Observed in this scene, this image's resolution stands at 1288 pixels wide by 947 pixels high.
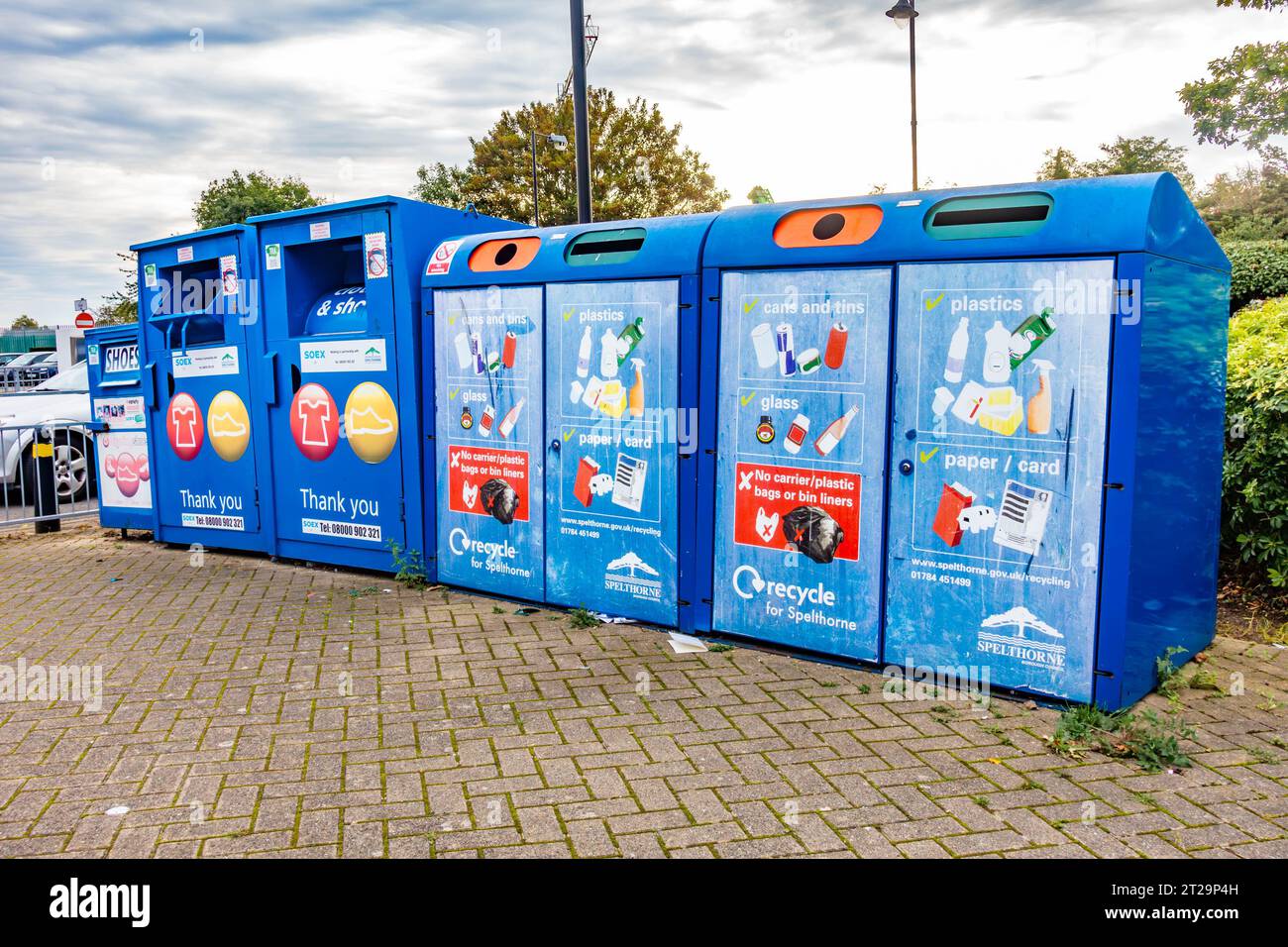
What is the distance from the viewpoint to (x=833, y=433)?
446cm

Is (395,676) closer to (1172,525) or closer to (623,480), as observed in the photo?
(623,480)

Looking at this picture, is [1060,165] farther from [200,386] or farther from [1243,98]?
[200,386]

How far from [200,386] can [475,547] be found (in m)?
3.02

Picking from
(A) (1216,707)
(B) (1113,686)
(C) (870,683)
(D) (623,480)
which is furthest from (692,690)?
(A) (1216,707)

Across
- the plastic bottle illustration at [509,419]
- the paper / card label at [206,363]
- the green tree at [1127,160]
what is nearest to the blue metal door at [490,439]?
the plastic bottle illustration at [509,419]

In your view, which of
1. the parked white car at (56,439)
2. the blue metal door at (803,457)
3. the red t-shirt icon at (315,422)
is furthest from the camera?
the parked white car at (56,439)

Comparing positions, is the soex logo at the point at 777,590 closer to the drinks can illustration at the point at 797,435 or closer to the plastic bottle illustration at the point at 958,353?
the drinks can illustration at the point at 797,435

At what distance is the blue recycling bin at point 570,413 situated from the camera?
16.3 feet

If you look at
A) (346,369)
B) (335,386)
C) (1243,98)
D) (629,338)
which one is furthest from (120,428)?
(1243,98)

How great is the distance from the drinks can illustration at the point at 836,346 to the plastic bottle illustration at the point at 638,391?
3.48 feet

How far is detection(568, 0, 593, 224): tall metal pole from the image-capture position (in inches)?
330

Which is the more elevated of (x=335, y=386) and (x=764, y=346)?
(x=764, y=346)

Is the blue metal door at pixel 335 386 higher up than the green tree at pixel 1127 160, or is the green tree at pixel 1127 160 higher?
the green tree at pixel 1127 160

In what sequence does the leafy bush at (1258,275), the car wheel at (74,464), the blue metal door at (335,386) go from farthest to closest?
the leafy bush at (1258,275), the car wheel at (74,464), the blue metal door at (335,386)
